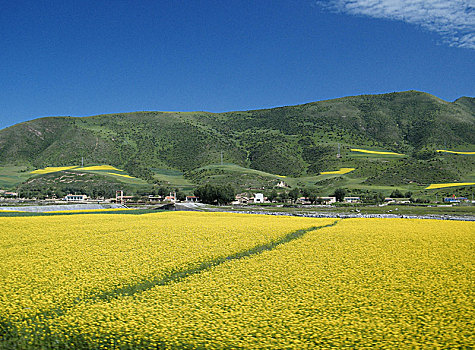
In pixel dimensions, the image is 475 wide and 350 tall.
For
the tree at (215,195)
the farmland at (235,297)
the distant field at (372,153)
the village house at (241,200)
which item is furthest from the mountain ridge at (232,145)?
the farmland at (235,297)

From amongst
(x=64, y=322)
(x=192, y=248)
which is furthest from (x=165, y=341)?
(x=192, y=248)

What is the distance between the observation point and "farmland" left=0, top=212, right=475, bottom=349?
7.48 m

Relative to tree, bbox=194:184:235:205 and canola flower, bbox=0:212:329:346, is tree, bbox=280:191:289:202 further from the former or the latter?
canola flower, bbox=0:212:329:346

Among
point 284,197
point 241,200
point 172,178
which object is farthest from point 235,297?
point 172,178

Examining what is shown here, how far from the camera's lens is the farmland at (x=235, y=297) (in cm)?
748

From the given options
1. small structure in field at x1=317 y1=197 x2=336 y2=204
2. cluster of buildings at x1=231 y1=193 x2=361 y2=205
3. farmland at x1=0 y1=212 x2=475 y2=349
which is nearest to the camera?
farmland at x1=0 y1=212 x2=475 y2=349

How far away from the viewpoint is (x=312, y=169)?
16500 centimetres

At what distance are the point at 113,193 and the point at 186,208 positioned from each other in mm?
61630

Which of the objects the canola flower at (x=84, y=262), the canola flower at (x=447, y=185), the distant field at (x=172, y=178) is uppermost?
the distant field at (x=172, y=178)

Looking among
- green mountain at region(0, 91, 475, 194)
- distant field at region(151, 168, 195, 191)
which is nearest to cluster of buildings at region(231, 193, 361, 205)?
distant field at region(151, 168, 195, 191)

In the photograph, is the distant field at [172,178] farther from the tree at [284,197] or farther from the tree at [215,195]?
the tree at [284,197]

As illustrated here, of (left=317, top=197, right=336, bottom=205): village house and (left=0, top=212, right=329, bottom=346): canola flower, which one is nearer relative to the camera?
(left=0, top=212, right=329, bottom=346): canola flower

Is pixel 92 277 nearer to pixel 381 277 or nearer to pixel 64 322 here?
pixel 64 322

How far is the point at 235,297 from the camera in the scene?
965 centimetres
